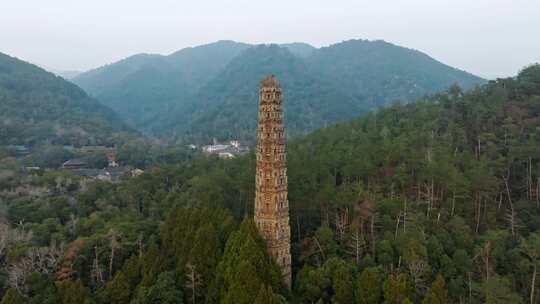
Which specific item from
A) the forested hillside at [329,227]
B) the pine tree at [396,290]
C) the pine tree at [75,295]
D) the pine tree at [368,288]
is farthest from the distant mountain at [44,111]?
the pine tree at [396,290]

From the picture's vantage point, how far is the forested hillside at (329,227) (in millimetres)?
26203

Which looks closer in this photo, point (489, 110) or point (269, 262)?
point (269, 262)

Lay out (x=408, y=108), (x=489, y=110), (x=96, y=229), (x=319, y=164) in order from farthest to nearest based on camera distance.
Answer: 1. (x=408, y=108)
2. (x=489, y=110)
3. (x=319, y=164)
4. (x=96, y=229)

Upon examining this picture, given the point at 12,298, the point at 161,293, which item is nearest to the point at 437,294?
the point at 161,293

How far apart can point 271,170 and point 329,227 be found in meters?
8.54

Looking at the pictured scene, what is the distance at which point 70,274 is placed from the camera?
1137 inches

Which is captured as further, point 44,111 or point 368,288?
point 44,111

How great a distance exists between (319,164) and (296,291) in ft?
47.4

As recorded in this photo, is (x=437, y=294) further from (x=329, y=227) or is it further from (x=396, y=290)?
(x=329, y=227)

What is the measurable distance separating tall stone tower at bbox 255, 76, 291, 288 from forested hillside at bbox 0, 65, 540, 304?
1873 millimetres

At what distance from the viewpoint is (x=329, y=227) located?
34.4 m

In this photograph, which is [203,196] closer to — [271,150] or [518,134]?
[271,150]

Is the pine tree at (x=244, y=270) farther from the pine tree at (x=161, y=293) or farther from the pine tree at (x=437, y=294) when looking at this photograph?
the pine tree at (x=437, y=294)

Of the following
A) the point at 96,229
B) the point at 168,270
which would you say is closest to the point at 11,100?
the point at 96,229
